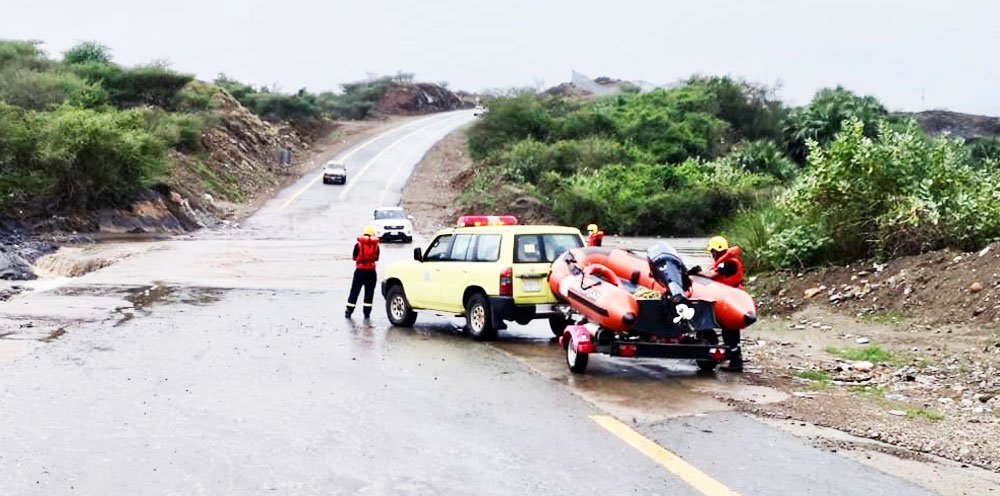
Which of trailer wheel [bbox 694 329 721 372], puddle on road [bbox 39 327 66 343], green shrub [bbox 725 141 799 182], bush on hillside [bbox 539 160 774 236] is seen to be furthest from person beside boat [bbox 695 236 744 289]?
green shrub [bbox 725 141 799 182]

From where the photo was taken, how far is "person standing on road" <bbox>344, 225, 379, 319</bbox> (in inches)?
737

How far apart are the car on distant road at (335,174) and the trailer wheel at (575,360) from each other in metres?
56.3

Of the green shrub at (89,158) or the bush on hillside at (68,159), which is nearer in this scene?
the bush on hillside at (68,159)

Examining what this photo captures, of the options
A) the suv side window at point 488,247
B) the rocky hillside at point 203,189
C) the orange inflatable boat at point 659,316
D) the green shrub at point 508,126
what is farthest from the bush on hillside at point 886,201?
the green shrub at point 508,126

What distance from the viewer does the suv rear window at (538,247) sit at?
1555 centimetres

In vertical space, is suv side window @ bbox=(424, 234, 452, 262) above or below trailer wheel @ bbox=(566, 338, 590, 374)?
above

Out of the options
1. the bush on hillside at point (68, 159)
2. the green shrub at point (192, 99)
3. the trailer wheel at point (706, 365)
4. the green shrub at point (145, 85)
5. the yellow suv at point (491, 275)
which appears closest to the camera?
the trailer wheel at point (706, 365)

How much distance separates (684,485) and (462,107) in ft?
419

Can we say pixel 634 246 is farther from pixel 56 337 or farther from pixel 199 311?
pixel 56 337

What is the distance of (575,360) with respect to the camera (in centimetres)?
1241

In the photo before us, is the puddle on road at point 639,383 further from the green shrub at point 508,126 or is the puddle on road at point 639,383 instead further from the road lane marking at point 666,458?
the green shrub at point 508,126

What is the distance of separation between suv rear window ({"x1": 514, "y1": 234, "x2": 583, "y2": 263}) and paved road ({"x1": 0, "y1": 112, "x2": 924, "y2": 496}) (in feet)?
4.05

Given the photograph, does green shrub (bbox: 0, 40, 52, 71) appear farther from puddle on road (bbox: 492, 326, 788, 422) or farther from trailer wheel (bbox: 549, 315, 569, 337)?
puddle on road (bbox: 492, 326, 788, 422)

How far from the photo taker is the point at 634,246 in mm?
46094
